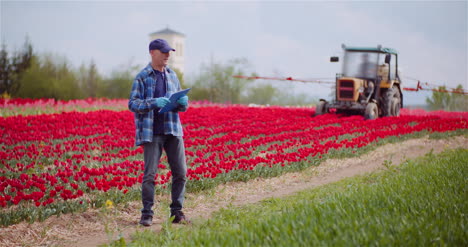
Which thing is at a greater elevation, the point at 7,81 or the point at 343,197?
the point at 7,81

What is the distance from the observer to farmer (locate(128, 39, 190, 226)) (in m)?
5.52

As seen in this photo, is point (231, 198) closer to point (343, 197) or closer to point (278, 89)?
point (343, 197)

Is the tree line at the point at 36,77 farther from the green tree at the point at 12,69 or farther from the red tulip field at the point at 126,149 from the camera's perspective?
the red tulip field at the point at 126,149

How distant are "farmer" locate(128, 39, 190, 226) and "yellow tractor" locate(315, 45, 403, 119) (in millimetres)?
12227

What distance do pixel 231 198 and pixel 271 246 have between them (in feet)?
10.4

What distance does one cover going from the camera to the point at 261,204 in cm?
704

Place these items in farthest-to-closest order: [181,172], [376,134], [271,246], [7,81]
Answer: [7,81] < [376,134] < [181,172] < [271,246]

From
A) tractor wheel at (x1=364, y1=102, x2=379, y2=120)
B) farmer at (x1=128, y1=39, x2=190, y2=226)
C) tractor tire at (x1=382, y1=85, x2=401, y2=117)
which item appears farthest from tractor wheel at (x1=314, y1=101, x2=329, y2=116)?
farmer at (x1=128, y1=39, x2=190, y2=226)

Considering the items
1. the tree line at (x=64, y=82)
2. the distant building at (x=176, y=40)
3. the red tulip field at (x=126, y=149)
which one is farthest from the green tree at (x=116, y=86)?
the distant building at (x=176, y=40)

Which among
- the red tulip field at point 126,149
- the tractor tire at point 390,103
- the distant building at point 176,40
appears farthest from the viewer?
the distant building at point 176,40

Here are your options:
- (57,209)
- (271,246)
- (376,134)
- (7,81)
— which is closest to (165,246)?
(271,246)

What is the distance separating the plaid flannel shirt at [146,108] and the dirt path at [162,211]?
3.35 feet

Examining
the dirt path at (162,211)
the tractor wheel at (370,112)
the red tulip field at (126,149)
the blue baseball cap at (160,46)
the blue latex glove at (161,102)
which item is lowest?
the dirt path at (162,211)

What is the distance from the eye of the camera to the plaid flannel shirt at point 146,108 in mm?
5477
